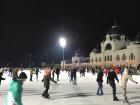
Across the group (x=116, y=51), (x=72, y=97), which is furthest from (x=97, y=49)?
(x=72, y=97)

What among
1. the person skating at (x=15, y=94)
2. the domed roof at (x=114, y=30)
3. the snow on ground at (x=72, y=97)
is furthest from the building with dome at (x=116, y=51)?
the person skating at (x=15, y=94)

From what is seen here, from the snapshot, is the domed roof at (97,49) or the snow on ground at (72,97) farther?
the domed roof at (97,49)

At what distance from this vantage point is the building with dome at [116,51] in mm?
89256

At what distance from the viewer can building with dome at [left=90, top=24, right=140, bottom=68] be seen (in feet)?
293

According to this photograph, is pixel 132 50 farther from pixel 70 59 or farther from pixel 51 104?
pixel 51 104

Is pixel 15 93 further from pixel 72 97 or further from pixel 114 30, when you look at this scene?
pixel 114 30

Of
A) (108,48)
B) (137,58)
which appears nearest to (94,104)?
(137,58)

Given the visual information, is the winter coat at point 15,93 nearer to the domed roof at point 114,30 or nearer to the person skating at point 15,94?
the person skating at point 15,94

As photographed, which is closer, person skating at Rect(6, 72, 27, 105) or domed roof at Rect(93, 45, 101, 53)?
person skating at Rect(6, 72, 27, 105)

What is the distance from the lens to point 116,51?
4008 inches

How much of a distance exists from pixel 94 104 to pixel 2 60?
445 ft

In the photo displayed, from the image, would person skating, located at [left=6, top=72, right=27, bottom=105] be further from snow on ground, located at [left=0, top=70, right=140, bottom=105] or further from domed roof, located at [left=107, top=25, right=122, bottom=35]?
domed roof, located at [left=107, top=25, right=122, bottom=35]

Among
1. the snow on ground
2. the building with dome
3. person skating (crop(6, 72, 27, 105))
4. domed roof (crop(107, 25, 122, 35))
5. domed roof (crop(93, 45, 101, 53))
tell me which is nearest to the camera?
person skating (crop(6, 72, 27, 105))

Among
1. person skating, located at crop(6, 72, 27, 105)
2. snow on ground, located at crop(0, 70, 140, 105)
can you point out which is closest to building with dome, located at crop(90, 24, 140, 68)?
snow on ground, located at crop(0, 70, 140, 105)
